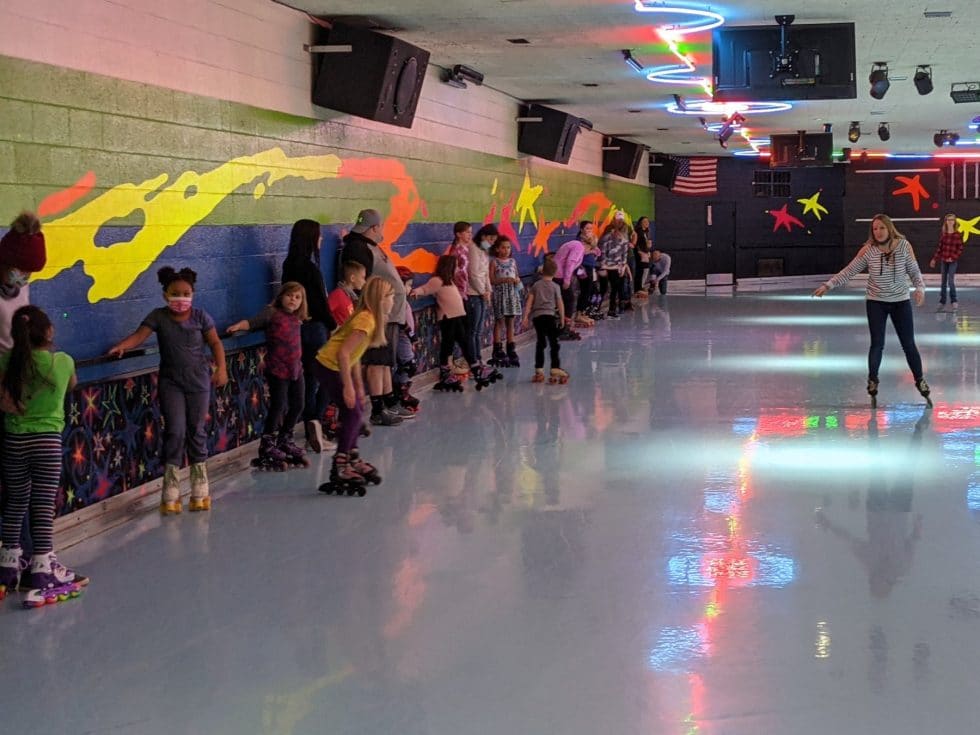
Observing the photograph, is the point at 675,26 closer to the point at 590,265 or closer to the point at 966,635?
the point at 966,635

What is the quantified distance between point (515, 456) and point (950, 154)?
22421 millimetres

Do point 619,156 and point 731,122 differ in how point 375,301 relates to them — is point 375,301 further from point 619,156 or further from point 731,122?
point 619,156

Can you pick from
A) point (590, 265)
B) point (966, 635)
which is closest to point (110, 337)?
point (966, 635)

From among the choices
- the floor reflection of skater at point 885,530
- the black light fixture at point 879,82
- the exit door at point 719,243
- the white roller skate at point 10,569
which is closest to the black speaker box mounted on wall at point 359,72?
the floor reflection of skater at point 885,530

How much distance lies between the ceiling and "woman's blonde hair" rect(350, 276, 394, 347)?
7.60 ft

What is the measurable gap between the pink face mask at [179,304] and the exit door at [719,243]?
2240cm

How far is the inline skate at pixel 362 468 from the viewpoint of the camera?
20.6ft

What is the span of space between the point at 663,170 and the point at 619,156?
4.88 m

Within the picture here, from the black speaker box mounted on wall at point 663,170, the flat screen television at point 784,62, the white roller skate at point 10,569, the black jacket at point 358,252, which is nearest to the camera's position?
the white roller skate at point 10,569

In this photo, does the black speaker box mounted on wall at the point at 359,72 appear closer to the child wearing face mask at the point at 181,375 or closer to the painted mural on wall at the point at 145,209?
the painted mural on wall at the point at 145,209

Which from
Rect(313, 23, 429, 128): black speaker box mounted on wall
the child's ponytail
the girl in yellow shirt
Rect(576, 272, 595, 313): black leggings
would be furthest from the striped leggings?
Rect(576, 272, 595, 313): black leggings

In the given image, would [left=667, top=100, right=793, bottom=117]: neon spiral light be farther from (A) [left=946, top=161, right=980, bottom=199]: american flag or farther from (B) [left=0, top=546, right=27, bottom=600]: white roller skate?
(A) [left=946, top=161, right=980, bottom=199]: american flag

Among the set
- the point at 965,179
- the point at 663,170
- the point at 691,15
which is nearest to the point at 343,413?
the point at 691,15

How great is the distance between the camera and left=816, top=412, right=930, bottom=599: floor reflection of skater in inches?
182
